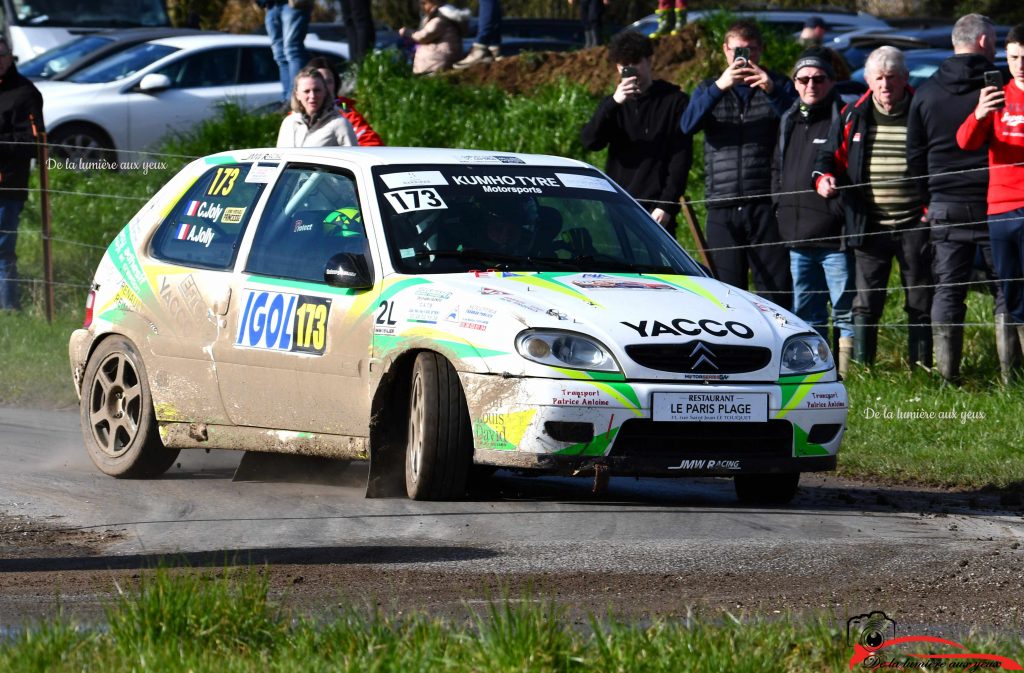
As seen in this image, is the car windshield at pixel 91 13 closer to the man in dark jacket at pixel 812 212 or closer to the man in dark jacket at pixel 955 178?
the man in dark jacket at pixel 812 212

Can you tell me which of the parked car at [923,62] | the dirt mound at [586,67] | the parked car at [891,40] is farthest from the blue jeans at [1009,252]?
the parked car at [891,40]

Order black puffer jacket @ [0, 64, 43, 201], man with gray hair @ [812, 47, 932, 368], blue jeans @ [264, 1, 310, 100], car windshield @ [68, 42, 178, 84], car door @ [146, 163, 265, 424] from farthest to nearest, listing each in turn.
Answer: car windshield @ [68, 42, 178, 84] → blue jeans @ [264, 1, 310, 100] → black puffer jacket @ [0, 64, 43, 201] → man with gray hair @ [812, 47, 932, 368] → car door @ [146, 163, 265, 424]

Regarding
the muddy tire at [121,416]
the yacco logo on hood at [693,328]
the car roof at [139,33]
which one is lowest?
the muddy tire at [121,416]

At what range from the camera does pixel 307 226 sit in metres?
8.74

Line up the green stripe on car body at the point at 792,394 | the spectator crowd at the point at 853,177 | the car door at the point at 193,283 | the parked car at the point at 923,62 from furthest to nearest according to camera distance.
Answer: the parked car at the point at 923,62
the spectator crowd at the point at 853,177
the car door at the point at 193,283
the green stripe on car body at the point at 792,394

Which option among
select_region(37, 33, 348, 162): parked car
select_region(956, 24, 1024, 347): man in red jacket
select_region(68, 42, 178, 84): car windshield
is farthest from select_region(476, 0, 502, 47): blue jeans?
select_region(956, 24, 1024, 347): man in red jacket

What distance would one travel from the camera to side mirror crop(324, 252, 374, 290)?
8180 millimetres

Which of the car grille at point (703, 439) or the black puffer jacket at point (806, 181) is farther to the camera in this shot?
the black puffer jacket at point (806, 181)

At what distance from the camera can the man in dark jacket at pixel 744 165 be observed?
11969mm

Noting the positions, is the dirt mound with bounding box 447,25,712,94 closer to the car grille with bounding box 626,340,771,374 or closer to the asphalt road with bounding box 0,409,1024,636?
the asphalt road with bounding box 0,409,1024,636

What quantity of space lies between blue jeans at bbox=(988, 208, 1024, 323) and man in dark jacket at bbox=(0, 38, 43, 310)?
8.08 metres

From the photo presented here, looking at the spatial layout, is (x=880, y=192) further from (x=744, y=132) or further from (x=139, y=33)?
(x=139, y=33)

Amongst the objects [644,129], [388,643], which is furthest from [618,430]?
[644,129]

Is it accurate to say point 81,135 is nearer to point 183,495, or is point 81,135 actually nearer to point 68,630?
point 183,495
